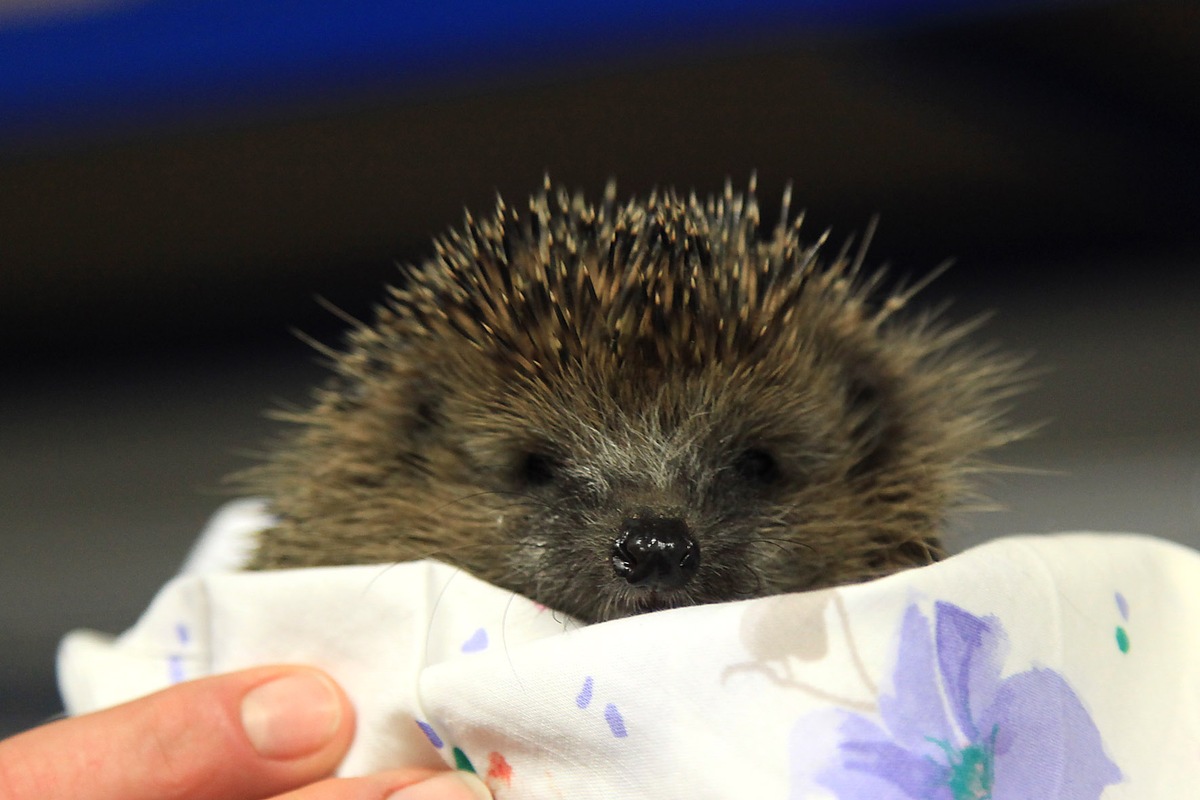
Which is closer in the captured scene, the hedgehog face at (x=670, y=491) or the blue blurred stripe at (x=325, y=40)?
the hedgehog face at (x=670, y=491)

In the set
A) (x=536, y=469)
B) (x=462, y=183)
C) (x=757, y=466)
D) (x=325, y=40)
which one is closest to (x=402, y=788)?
(x=536, y=469)

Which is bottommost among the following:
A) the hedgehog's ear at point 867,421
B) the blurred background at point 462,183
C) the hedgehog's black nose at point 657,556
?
the hedgehog's black nose at point 657,556

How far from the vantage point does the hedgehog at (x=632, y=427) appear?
49.6 inches

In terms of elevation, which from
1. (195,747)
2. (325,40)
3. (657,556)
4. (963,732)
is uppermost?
(325,40)

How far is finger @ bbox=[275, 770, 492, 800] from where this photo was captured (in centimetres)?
109

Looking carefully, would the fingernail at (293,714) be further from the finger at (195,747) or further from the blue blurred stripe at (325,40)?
the blue blurred stripe at (325,40)

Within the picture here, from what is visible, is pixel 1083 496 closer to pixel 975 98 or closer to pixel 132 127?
pixel 975 98

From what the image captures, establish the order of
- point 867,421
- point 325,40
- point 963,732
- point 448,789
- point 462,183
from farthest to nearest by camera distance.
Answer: point 462,183 < point 325,40 < point 867,421 < point 448,789 < point 963,732

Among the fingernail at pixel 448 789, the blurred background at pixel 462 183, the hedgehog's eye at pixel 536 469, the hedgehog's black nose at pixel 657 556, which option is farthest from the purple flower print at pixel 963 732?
the blurred background at pixel 462 183

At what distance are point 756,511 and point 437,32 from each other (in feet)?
5.57

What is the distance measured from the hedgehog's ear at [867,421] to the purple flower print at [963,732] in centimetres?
45

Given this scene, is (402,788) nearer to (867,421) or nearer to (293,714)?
(293,714)

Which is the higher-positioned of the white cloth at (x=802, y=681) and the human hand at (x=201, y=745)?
the white cloth at (x=802, y=681)

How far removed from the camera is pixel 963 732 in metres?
0.98
